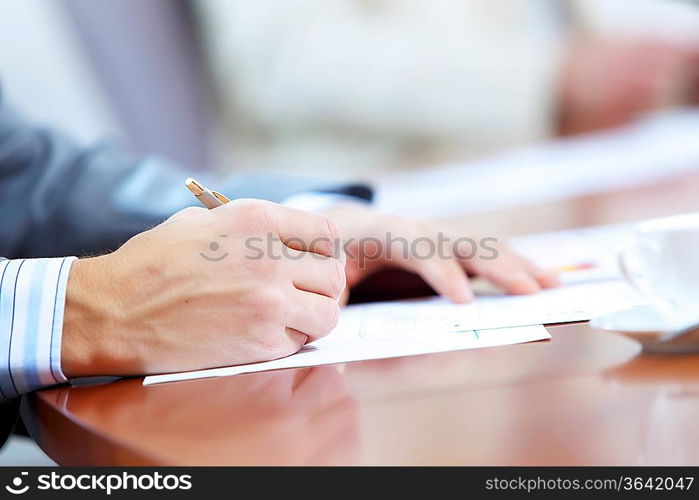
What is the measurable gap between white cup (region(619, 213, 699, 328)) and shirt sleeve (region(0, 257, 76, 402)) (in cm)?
37

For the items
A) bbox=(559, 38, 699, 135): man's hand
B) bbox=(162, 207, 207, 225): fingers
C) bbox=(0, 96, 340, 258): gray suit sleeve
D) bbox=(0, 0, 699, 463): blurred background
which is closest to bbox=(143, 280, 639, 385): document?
bbox=(162, 207, 207, 225): fingers

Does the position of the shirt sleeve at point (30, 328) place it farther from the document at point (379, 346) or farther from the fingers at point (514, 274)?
the fingers at point (514, 274)

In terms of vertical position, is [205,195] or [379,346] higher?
[205,195]

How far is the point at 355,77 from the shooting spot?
85.0 inches

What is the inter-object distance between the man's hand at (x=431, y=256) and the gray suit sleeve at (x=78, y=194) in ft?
0.36

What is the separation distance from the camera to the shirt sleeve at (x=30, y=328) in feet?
1.82

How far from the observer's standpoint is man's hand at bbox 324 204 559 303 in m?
0.74

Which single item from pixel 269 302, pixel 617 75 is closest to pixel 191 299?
pixel 269 302

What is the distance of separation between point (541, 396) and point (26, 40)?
1.71 metres

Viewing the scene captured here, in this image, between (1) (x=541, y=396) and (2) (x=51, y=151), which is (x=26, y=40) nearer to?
(2) (x=51, y=151)

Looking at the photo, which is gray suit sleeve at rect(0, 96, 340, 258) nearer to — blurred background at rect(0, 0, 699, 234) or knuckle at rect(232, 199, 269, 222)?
knuckle at rect(232, 199, 269, 222)

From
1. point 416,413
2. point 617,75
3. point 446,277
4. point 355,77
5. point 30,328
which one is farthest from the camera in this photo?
point 355,77

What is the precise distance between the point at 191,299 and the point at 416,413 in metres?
0.19

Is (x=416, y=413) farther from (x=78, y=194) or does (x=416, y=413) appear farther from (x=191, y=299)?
(x=78, y=194)
